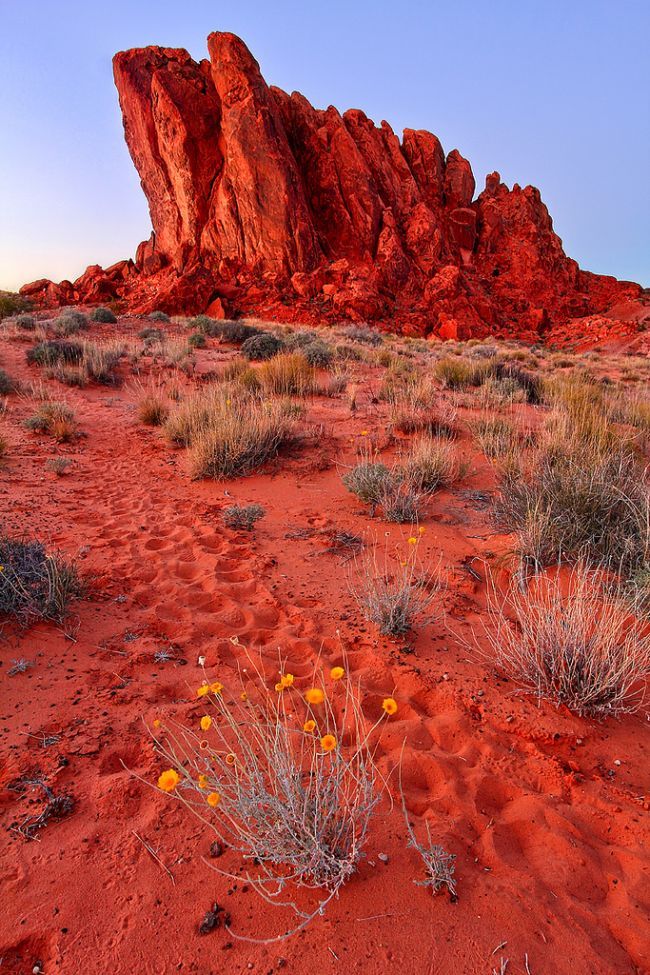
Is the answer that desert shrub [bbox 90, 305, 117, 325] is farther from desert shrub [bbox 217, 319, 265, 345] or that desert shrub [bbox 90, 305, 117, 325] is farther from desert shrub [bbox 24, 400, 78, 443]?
desert shrub [bbox 24, 400, 78, 443]

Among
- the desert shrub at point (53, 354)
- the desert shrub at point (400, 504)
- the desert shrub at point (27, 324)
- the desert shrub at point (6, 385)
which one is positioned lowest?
the desert shrub at point (400, 504)

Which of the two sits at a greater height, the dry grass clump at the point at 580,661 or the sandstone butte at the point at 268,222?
the sandstone butte at the point at 268,222

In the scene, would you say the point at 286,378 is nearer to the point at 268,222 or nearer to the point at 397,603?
the point at 397,603

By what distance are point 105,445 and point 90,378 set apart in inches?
149

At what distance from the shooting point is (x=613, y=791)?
1.94 metres

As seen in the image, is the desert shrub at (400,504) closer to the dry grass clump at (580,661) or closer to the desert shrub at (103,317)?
the dry grass clump at (580,661)

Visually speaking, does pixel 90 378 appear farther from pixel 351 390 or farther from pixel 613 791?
pixel 613 791

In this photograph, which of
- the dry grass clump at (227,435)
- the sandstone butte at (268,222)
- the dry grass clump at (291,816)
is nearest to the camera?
the dry grass clump at (291,816)

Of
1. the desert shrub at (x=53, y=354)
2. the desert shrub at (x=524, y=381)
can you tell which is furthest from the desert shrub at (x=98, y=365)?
the desert shrub at (x=524, y=381)

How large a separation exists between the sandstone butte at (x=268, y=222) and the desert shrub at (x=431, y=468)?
25038 mm

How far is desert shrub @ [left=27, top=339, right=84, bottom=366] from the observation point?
1036cm

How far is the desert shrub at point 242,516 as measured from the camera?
14.4 feet

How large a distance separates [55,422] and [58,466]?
66.1 inches

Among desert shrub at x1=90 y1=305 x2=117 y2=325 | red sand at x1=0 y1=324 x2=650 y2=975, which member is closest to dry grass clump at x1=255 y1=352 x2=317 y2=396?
red sand at x1=0 y1=324 x2=650 y2=975
